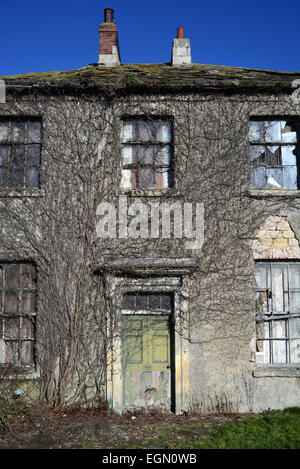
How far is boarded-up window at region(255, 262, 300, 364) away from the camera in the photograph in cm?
754

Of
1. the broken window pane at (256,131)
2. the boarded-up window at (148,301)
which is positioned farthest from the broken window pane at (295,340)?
the broken window pane at (256,131)

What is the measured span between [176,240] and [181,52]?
195 inches

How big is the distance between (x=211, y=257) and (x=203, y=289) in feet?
2.10

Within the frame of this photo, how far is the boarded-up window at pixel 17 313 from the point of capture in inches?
293

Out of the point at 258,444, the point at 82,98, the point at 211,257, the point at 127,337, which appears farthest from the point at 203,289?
the point at 82,98

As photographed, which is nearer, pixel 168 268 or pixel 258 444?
pixel 258 444

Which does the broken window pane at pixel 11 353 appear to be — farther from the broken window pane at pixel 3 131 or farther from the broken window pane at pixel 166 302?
the broken window pane at pixel 3 131

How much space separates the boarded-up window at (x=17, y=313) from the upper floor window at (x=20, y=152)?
5.67 ft

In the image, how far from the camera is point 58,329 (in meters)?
7.39

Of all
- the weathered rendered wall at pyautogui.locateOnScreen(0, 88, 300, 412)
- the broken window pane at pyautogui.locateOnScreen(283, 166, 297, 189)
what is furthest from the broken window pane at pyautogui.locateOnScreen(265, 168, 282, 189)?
the weathered rendered wall at pyautogui.locateOnScreen(0, 88, 300, 412)

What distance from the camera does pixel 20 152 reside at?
8.02m

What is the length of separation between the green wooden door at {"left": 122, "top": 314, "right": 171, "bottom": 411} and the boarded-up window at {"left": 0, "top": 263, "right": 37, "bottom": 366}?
1.83 m

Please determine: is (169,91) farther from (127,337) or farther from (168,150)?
(127,337)
